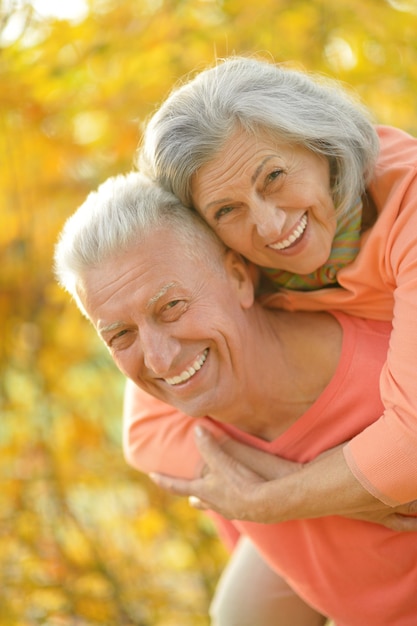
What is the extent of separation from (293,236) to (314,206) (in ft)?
0.32

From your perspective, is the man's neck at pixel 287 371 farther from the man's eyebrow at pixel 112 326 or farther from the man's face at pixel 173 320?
the man's eyebrow at pixel 112 326

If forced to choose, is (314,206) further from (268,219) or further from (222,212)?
(222,212)

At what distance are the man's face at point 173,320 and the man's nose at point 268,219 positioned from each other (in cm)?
Answer: 22

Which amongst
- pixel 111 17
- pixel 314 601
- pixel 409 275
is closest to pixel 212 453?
pixel 314 601

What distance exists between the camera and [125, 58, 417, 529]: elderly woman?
219 centimetres

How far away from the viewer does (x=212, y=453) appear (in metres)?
2.59

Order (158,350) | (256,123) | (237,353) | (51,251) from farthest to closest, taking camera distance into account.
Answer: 1. (51,251)
2. (237,353)
3. (158,350)
4. (256,123)

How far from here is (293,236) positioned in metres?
2.31

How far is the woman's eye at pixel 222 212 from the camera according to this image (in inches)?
91.7

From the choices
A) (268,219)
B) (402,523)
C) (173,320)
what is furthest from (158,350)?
(402,523)

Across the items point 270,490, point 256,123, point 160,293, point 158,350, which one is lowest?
point 270,490

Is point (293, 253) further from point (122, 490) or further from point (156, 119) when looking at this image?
point (122, 490)

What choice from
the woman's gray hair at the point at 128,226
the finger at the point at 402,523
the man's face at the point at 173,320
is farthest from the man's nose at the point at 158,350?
the finger at the point at 402,523

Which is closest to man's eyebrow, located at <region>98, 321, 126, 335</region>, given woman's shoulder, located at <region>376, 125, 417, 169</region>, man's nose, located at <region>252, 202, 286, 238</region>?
man's nose, located at <region>252, 202, 286, 238</region>
